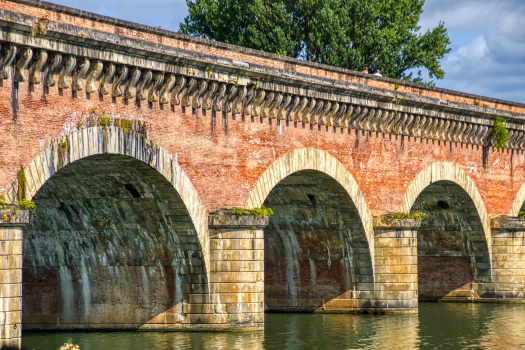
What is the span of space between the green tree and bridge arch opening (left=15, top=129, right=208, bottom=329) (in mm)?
19947

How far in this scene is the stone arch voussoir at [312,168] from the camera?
67.2ft

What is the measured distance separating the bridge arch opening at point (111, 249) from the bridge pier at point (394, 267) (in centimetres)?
719

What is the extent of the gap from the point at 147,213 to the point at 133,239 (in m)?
0.95

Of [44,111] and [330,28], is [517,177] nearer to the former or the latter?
[330,28]

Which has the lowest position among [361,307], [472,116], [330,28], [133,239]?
[361,307]

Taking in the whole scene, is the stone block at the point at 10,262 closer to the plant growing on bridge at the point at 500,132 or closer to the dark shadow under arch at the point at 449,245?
the dark shadow under arch at the point at 449,245

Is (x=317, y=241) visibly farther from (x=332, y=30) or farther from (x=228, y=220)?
(x=332, y=30)

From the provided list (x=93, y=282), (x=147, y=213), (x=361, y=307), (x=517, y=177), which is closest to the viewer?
(x=147, y=213)

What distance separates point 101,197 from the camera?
62.3 ft

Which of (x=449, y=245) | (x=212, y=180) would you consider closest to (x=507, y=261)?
(x=449, y=245)

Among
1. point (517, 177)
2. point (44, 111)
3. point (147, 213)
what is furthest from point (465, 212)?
point (44, 111)

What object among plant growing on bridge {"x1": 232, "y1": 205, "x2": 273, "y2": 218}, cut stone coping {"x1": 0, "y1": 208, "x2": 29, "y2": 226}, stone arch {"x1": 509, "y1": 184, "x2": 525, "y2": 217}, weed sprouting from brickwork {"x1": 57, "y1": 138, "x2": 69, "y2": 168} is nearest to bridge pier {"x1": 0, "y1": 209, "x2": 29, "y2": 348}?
cut stone coping {"x1": 0, "y1": 208, "x2": 29, "y2": 226}

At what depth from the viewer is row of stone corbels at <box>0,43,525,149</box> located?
596 inches

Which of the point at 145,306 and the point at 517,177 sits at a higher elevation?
the point at 517,177
